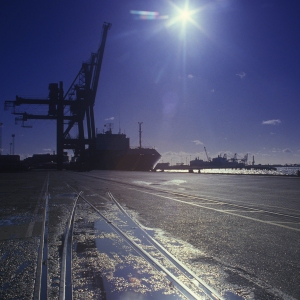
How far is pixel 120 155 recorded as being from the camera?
317 ft

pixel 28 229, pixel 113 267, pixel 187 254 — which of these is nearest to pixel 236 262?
pixel 187 254

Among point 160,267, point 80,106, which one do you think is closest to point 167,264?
point 160,267

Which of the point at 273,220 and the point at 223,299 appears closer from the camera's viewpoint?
the point at 223,299

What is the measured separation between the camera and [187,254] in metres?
6.00

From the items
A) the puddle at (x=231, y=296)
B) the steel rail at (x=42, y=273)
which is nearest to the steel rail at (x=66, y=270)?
the steel rail at (x=42, y=273)

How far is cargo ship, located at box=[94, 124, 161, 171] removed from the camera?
90.3 meters

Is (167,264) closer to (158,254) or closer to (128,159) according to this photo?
(158,254)

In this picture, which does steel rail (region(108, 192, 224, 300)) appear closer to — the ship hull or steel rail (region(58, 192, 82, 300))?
steel rail (region(58, 192, 82, 300))

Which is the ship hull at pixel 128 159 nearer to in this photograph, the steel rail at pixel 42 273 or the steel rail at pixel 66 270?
the steel rail at pixel 66 270

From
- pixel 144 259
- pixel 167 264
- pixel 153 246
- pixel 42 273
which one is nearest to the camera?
pixel 42 273

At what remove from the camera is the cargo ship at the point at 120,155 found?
9031 centimetres

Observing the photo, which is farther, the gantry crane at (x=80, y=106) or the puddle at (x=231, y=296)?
the gantry crane at (x=80, y=106)

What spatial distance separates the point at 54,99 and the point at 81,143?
1075 cm

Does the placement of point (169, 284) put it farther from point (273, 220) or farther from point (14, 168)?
point (14, 168)
